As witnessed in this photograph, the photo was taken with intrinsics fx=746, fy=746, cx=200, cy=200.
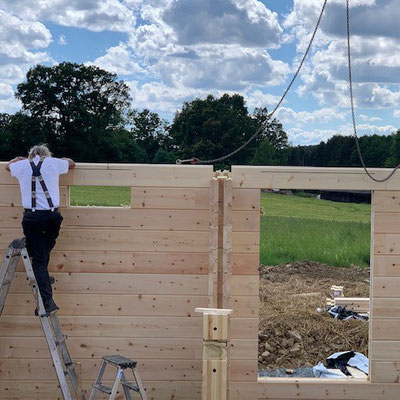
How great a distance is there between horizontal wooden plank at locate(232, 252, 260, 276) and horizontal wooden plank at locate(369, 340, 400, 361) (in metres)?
1.45

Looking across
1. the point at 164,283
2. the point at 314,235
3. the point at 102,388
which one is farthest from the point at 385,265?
the point at 314,235

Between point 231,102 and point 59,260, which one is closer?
point 59,260

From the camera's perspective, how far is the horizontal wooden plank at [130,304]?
7438mm

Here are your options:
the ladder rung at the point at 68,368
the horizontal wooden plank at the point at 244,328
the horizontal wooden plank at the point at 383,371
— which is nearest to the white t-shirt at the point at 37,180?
the ladder rung at the point at 68,368

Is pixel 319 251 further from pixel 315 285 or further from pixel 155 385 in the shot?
pixel 155 385

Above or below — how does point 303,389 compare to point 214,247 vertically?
below

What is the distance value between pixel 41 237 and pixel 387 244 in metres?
3.43

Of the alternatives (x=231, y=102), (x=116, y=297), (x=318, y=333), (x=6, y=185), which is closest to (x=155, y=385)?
(x=116, y=297)

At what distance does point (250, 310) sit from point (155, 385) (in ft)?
4.02

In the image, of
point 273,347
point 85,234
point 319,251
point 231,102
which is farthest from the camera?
point 231,102

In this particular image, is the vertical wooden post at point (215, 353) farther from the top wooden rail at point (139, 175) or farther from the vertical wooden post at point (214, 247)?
the top wooden rail at point (139, 175)

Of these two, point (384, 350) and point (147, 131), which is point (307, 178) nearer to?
point (384, 350)

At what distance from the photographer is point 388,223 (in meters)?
7.53

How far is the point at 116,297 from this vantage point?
7.46 m
